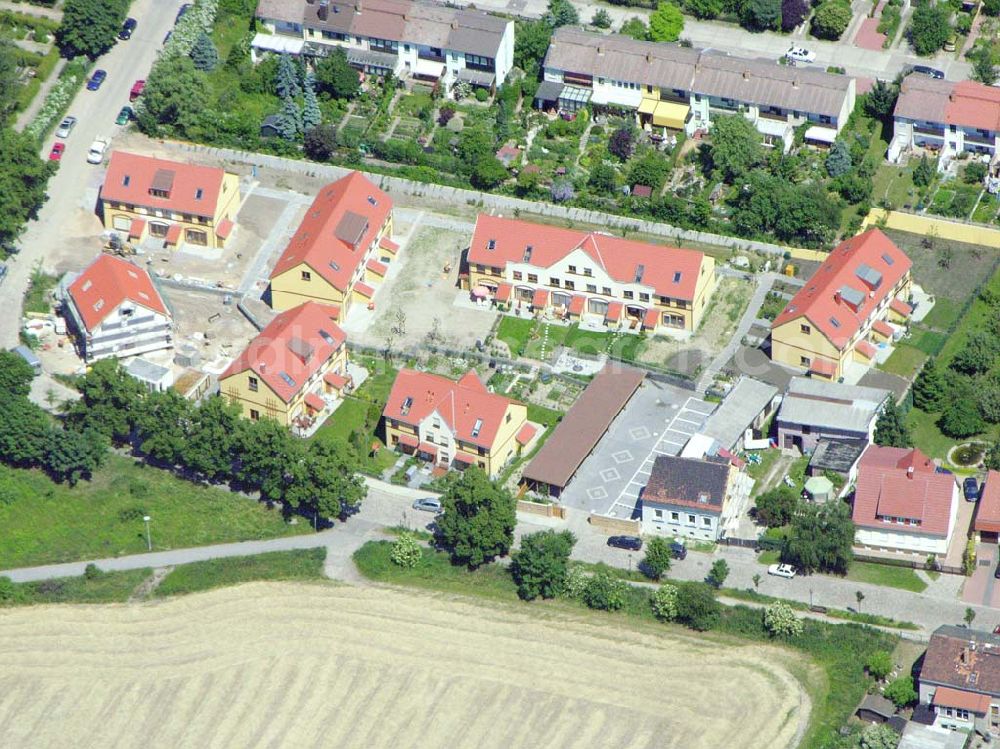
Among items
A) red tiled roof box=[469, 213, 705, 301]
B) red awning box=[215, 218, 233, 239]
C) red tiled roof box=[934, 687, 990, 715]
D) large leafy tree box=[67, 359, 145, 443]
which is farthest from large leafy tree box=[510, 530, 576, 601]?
red awning box=[215, 218, 233, 239]

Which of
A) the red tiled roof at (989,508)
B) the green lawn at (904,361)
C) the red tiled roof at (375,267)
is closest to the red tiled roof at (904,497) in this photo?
the red tiled roof at (989,508)

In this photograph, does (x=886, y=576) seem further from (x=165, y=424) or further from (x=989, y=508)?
(x=165, y=424)

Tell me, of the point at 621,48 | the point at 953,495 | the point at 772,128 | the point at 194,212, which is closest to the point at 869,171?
the point at 772,128

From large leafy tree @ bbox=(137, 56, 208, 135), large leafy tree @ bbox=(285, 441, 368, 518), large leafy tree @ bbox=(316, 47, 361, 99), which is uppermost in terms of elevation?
large leafy tree @ bbox=(316, 47, 361, 99)

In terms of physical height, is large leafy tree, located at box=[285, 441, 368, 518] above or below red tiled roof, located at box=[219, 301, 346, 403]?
below

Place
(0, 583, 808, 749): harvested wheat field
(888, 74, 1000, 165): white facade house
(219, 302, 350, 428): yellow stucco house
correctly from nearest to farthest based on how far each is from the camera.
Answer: (0, 583, 808, 749): harvested wheat field → (219, 302, 350, 428): yellow stucco house → (888, 74, 1000, 165): white facade house

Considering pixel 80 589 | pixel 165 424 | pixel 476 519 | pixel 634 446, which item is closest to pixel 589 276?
pixel 634 446

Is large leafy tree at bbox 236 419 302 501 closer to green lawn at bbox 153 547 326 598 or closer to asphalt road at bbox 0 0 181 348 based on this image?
green lawn at bbox 153 547 326 598
